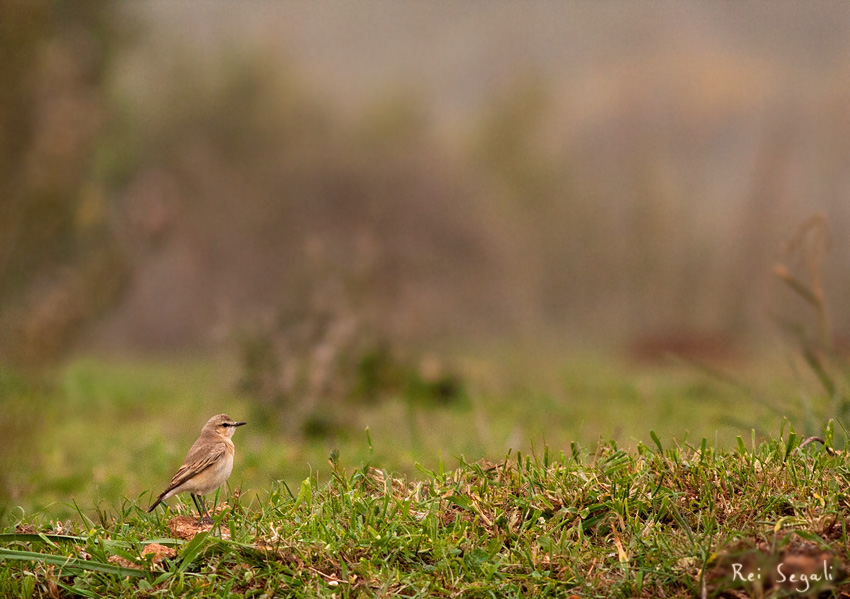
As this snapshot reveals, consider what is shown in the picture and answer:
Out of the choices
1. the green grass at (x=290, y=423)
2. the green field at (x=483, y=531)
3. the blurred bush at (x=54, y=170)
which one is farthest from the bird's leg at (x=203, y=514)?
the blurred bush at (x=54, y=170)

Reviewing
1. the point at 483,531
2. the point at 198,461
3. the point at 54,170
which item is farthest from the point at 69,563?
the point at 54,170

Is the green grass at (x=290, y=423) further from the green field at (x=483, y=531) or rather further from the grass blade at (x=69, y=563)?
the grass blade at (x=69, y=563)

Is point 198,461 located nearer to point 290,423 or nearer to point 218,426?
point 218,426

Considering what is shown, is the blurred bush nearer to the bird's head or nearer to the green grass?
the green grass

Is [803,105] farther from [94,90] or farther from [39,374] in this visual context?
[39,374]

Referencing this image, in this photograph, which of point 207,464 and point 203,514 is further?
point 203,514

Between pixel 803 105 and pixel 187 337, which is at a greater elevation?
pixel 803 105

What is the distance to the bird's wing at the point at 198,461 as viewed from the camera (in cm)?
223

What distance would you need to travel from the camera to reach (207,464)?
223 centimetres

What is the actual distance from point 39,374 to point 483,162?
1099cm

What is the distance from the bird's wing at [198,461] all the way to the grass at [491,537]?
0.33 metres

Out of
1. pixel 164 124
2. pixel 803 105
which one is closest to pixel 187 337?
pixel 164 124

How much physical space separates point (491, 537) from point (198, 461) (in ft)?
2.90

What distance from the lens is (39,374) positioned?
5922mm
